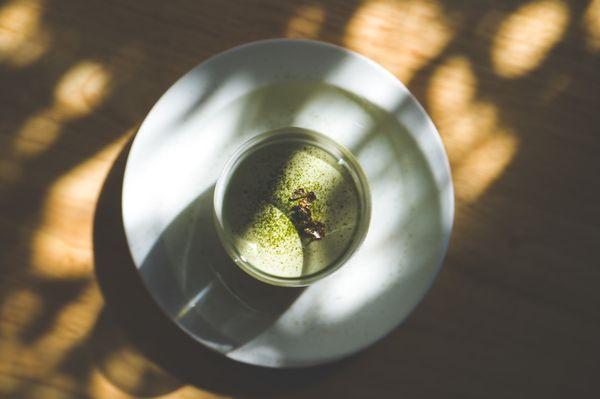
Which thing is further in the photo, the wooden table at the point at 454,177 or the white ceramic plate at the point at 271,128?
the wooden table at the point at 454,177

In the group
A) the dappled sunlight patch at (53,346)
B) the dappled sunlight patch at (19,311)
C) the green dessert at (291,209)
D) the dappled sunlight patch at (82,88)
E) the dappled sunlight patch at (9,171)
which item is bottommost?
the dappled sunlight patch at (53,346)

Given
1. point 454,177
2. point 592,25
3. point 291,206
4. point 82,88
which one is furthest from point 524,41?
point 82,88

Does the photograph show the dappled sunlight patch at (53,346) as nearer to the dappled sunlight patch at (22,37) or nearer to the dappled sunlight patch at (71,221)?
the dappled sunlight patch at (71,221)

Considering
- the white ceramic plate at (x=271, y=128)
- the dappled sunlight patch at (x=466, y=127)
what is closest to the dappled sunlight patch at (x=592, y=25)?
the dappled sunlight patch at (x=466, y=127)

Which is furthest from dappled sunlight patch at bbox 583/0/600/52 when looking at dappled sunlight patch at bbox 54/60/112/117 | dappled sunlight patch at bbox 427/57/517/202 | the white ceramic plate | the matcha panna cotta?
dappled sunlight patch at bbox 54/60/112/117

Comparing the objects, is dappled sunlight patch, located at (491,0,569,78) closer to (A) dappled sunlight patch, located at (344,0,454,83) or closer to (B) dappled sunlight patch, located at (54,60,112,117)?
(A) dappled sunlight patch, located at (344,0,454,83)

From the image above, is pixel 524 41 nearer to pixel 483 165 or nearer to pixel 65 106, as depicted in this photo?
pixel 483 165
